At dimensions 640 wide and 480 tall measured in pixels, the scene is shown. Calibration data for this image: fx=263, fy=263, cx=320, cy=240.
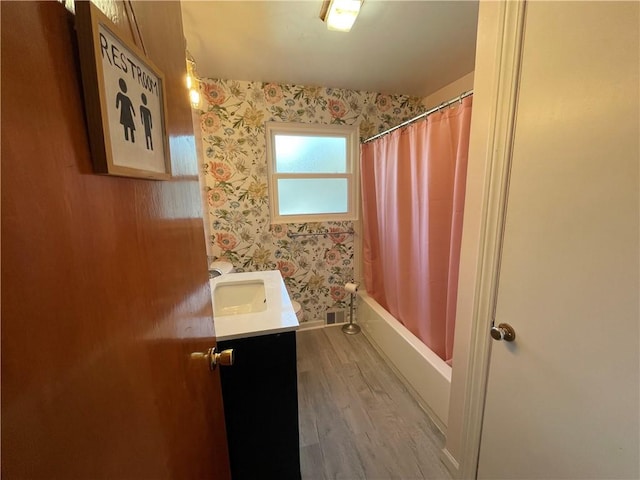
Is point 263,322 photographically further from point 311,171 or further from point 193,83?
point 311,171

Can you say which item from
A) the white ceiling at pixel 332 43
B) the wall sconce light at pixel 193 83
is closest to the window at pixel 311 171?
the white ceiling at pixel 332 43

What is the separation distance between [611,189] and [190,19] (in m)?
1.96

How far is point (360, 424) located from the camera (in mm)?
1579

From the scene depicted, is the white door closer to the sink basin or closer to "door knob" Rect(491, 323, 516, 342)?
"door knob" Rect(491, 323, 516, 342)

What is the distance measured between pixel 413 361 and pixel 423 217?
958 mm

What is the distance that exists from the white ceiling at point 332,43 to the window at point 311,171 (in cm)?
41

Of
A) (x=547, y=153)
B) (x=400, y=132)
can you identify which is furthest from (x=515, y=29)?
(x=400, y=132)

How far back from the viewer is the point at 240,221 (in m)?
2.40

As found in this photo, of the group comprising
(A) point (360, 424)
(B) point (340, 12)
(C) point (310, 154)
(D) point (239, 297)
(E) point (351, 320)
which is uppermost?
A: (B) point (340, 12)

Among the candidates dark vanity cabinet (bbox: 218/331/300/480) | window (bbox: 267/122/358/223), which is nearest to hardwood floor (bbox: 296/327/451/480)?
dark vanity cabinet (bbox: 218/331/300/480)

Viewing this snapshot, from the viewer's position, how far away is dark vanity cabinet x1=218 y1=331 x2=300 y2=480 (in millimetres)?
1025

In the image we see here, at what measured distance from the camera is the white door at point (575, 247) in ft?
2.07

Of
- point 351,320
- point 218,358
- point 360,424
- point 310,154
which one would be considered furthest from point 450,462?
point 310,154

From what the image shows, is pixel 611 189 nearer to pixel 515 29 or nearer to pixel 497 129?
pixel 497 129
